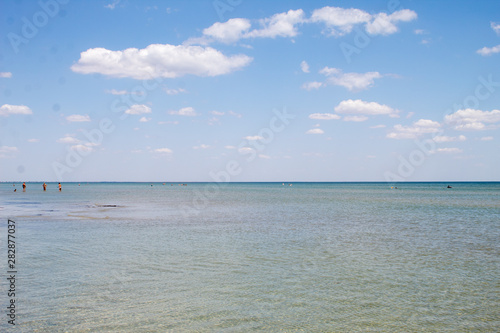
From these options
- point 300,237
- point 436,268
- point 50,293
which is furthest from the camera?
point 300,237

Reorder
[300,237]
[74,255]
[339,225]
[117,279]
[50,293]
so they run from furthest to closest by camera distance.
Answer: [339,225] < [300,237] < [74,255] < [117,279] < [50,293]

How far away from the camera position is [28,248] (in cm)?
1917

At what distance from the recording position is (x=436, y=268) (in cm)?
1549

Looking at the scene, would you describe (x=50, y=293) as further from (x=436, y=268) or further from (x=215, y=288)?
(x=436, y=268)

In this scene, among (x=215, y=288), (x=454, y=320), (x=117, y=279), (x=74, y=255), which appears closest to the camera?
(x=454, y=320)

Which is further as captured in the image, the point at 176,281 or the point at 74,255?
the point at 74,255

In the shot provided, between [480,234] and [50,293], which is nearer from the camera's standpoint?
[50,293]

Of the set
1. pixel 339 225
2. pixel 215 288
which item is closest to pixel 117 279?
pixel 215 288

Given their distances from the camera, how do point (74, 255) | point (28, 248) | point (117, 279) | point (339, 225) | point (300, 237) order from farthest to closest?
point (339, 225)
point (300, 237)
point (28, 248)
point (74, 255)
point (117, 279)

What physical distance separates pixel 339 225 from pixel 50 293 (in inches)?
903

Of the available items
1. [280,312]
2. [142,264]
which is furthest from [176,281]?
[280,312]

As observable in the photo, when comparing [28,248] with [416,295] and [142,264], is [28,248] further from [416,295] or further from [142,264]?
[416,295]

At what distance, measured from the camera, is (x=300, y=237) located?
23703mm

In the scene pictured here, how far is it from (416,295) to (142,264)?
416 inches
